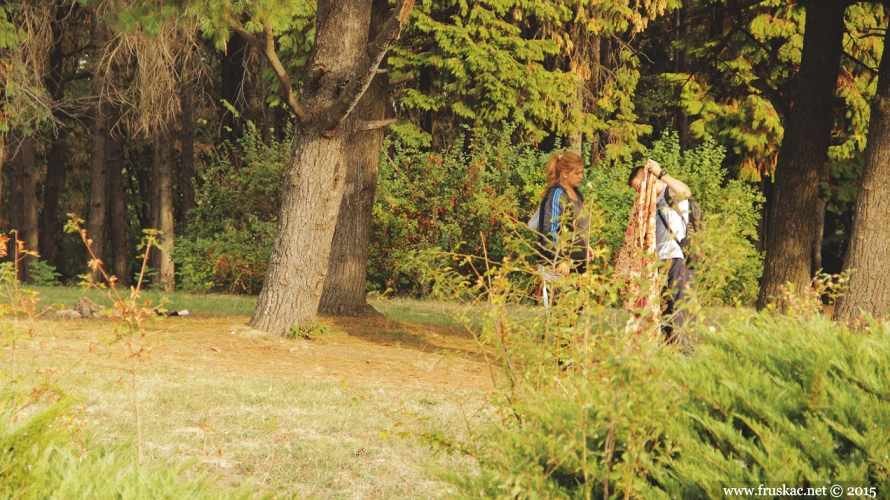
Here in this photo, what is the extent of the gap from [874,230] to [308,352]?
5425 mm

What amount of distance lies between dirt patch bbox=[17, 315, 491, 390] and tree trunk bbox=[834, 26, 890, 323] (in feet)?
11.7

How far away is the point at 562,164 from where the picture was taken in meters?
7.43

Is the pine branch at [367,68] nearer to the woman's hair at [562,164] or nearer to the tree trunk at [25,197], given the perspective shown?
the woman's hair at [562,164]

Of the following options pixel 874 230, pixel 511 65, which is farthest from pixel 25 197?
pixel 874 230

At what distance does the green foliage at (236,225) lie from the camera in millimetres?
17312

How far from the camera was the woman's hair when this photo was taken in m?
7.43

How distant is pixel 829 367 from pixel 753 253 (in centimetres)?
1531

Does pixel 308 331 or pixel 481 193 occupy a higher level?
pixel 481 193

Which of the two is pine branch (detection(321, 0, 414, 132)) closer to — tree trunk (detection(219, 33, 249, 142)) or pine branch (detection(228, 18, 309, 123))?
pine branch (detection(228, 18, 309, 123))

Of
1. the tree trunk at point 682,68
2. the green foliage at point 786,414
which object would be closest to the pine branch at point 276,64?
the green foliage at point 786,414

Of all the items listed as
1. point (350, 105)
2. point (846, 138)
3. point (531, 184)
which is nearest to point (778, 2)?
point (846, 138)

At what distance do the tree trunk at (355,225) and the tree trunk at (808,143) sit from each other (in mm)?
4800

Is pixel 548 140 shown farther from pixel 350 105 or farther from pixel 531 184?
pixel 350 105

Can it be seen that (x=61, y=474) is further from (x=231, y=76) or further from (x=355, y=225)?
(x=231, y=76)
